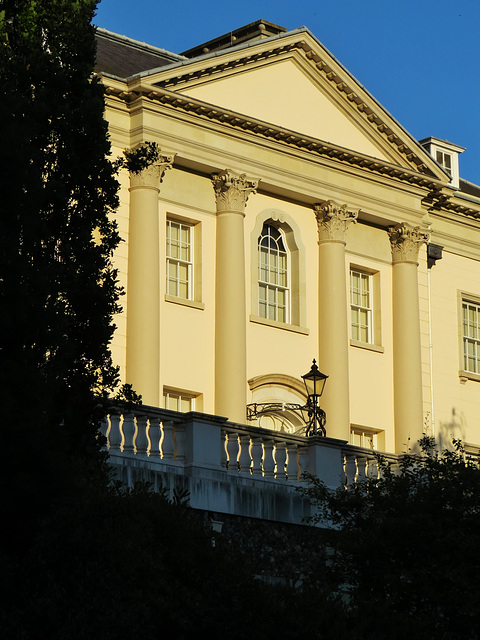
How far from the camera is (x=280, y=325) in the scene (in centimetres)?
3569

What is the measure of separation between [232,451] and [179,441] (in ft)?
2.92

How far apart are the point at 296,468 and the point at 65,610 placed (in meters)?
8.99

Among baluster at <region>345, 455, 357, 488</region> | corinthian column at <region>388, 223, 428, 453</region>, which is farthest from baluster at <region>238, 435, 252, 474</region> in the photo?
corinthian column at <region>388, 223, 428, 453</region>

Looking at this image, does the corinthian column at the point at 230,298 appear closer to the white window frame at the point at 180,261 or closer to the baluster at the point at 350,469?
the white window frame at the point at 180,261

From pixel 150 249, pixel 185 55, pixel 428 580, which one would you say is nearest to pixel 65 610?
pixel 428 580

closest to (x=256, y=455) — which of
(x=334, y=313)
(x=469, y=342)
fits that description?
(x=334, y=313)

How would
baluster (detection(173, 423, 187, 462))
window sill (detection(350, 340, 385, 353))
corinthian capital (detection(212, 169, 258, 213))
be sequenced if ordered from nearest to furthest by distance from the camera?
baluster (detection(173, 423, 187, 462)) < corinthian capital (detection(212, 169, 258, 213)) < window sill (detection(350, 340, 385, 353))

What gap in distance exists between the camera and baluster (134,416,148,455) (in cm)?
2217

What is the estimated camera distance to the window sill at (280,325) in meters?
35.2

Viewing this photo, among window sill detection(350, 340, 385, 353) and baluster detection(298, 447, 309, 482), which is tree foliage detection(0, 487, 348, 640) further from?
window sill detection(350, 340, 385, 353)

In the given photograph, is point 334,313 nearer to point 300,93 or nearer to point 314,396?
point 300,93

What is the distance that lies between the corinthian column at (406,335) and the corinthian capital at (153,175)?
7.15 m

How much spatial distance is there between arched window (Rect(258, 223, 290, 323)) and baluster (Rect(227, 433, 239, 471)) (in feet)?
42.0

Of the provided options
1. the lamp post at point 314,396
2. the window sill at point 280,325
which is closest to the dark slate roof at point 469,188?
the window sill at point 280,325
